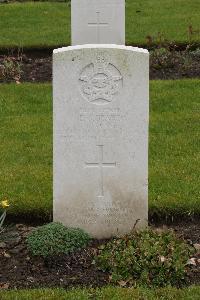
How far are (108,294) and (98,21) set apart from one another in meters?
6.72

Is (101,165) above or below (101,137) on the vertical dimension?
below

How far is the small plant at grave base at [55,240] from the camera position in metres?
5.62

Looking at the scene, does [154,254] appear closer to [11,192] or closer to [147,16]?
[11,192]

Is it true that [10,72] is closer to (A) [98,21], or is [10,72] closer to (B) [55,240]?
(A) [98,21]

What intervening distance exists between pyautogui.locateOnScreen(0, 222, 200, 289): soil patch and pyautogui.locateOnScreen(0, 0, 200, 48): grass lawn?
7.24 metres

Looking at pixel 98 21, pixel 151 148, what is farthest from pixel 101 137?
pixel 98 21

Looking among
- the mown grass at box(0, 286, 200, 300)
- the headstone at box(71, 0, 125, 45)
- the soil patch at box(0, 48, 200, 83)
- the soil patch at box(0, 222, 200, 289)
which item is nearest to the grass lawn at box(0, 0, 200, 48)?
the soil patch at box(0, 48, 200, 83)

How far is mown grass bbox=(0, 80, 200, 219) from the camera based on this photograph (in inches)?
262

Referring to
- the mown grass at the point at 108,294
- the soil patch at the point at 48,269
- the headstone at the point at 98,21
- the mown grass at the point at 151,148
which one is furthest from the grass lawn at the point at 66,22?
the mown grass at the point at 108,294

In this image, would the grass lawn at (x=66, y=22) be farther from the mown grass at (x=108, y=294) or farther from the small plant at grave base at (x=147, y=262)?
the mown grass at (x=108, y=294)

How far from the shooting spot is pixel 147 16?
14828mm

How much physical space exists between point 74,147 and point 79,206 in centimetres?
47

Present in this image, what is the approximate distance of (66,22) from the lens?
14.6 meters

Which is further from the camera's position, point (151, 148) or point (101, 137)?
point (151, 148)
